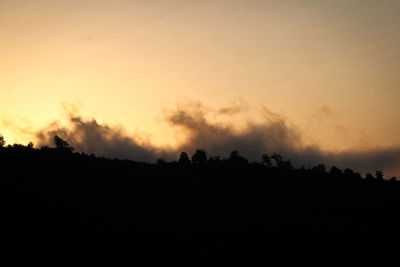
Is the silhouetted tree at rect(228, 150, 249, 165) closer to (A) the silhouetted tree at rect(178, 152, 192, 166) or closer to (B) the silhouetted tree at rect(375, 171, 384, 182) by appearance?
(A) the silhouetted tree at rect(178, 152, 192, 166)

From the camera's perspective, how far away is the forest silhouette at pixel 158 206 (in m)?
38.1

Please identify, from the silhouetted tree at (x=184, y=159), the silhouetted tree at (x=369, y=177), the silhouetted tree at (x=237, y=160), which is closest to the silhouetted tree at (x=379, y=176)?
the silhouetted tree at (x=369, y=177)

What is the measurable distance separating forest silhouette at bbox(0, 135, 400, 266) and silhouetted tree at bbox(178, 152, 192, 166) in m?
1.86

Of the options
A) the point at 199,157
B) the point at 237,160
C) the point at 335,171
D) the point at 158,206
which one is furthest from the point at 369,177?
the point at 158,206

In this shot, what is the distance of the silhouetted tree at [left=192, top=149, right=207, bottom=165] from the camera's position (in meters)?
97.4

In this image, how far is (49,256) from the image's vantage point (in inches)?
1297

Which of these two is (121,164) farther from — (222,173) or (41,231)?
(41,231)

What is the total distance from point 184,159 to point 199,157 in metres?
5.81

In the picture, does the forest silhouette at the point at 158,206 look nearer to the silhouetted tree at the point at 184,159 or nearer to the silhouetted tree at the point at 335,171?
the silhouetted tree at the point at 184,159

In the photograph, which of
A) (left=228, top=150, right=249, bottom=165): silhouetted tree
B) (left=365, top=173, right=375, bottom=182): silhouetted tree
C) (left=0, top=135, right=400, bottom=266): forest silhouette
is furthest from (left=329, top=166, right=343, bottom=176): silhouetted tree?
(left=228, top=150, right=249, bottom=165): silhouetted tree

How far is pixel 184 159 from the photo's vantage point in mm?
95062

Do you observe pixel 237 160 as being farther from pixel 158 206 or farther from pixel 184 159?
pixel 158 206

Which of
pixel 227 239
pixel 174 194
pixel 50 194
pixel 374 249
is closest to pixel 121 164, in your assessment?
pixel 174 194

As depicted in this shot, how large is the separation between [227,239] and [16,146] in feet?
153
